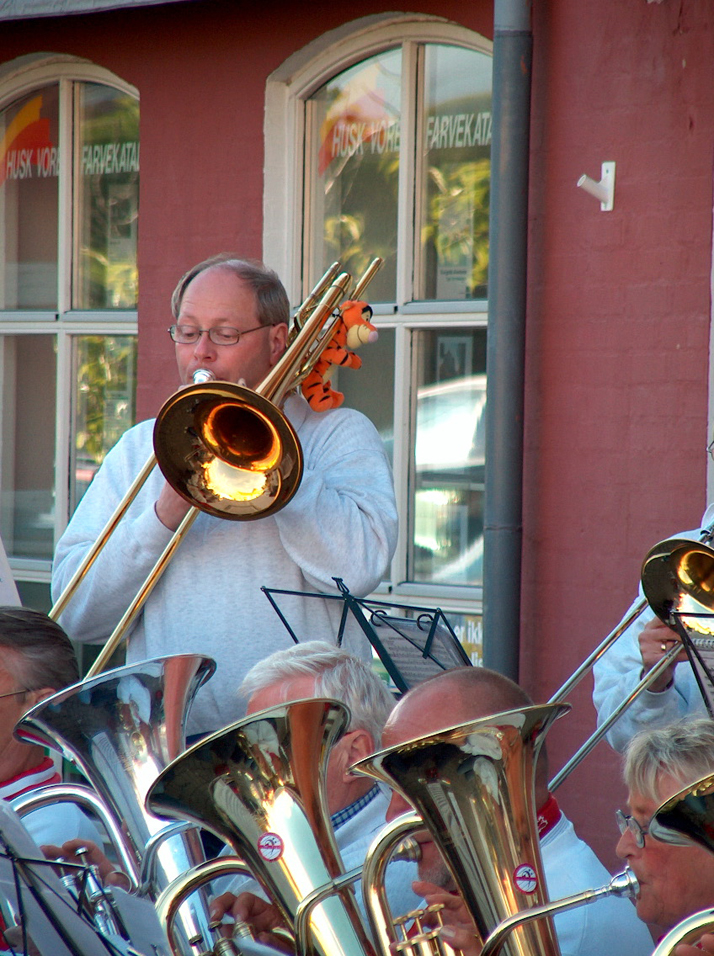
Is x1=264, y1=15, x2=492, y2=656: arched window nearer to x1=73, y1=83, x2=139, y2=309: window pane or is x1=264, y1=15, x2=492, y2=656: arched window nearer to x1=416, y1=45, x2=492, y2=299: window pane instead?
x1=416, y1=45, x2=492, y2=299: window pane

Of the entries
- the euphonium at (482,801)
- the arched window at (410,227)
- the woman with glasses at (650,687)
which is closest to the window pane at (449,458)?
the arched window at (410,227)

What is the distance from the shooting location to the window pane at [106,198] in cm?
507

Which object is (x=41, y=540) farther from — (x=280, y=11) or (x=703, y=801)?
(x=703, y=801)

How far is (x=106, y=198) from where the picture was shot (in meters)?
5.17

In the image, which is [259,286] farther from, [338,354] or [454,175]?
[454,175]

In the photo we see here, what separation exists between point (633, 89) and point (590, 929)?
2.59 m

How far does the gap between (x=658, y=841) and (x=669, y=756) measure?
0.23 meters

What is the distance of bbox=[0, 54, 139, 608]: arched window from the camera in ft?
16.7

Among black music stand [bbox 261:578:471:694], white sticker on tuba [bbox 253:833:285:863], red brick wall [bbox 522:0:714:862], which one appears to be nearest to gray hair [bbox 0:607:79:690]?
black music stand [bbox 261:578:471:694]

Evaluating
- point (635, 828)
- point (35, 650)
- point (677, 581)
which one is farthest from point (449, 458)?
point (635, 828)

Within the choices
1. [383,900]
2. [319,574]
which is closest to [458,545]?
[319,574]

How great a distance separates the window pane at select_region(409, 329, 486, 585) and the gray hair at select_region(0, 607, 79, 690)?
2043 mm

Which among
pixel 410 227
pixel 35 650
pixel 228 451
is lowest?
pixel 35 650

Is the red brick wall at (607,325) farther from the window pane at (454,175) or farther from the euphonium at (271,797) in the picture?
the euphonium at (271,797)
